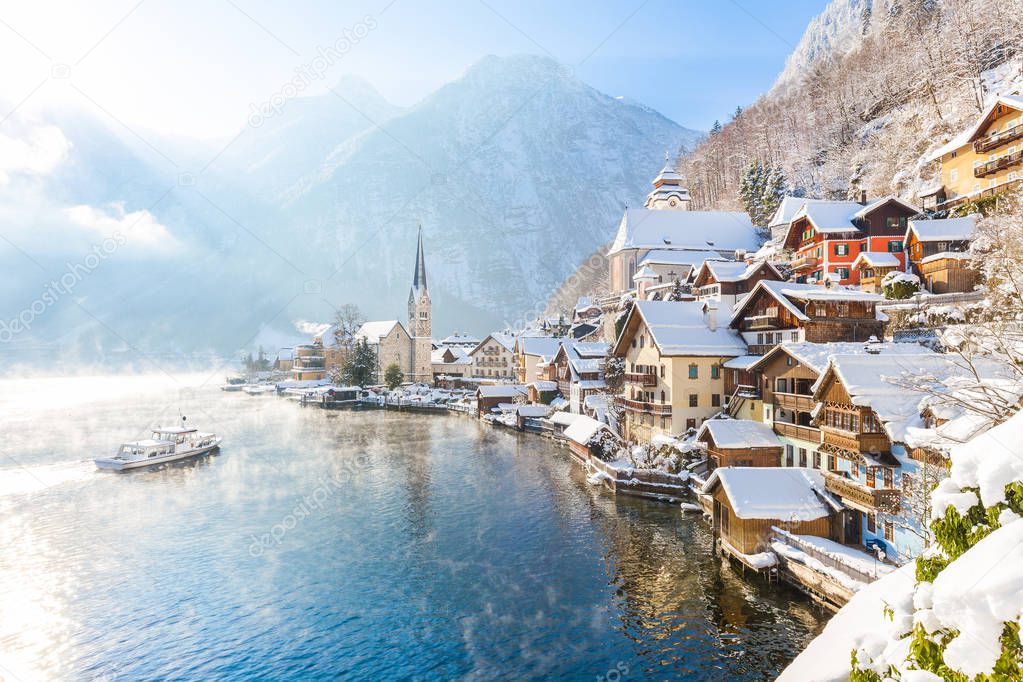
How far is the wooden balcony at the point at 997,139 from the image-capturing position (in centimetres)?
3625

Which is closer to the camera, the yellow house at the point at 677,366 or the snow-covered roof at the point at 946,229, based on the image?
the snow-covered roof at the point at 946,229

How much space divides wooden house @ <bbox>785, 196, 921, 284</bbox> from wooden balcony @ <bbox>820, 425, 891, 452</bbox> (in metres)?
28.6

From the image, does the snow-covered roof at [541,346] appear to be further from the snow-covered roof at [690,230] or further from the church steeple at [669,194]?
the church steeple at [669,194]

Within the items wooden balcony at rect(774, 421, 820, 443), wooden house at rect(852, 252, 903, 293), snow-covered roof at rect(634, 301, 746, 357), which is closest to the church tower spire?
snow-covered roof at rect(634, 301, 746, 357)

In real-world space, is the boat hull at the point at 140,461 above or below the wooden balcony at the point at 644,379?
below

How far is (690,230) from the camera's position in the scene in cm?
8200

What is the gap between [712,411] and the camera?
131 ft

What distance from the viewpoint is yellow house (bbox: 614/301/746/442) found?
3997cm

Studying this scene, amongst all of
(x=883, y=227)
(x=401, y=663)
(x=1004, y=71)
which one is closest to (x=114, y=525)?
(x=401, y=663)

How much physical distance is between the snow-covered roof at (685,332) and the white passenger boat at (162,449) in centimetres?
4792

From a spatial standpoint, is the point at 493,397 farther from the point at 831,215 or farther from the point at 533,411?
the point at 831,215

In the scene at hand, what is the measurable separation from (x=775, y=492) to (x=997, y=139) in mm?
33868

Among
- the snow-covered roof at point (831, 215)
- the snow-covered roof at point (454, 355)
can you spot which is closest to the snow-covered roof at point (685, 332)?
the snow-covered roof at point (831, 215)

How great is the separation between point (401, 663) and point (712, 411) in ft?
96.0
